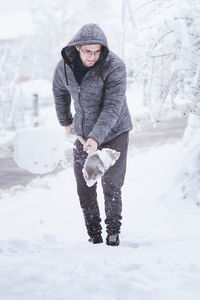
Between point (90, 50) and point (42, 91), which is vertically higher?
point (90, 50)

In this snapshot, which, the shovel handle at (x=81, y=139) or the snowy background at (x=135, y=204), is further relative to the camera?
the shovel handle at (x=81, y=139)

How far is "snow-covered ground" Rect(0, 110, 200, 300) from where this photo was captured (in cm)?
304

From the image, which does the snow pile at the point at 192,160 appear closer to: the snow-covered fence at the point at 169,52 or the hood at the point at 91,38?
the snow-covered fence at the point at 169,52

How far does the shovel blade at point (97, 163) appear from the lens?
3990 millimetres

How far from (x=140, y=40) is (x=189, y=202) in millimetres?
1869

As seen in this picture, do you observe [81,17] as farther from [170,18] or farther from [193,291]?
[193,291]

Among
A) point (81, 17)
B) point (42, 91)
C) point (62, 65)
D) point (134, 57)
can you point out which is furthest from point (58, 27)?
point (62, 65)

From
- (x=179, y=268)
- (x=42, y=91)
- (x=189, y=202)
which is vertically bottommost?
(x=42, y=91)

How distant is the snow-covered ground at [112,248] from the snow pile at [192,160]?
0.05ft

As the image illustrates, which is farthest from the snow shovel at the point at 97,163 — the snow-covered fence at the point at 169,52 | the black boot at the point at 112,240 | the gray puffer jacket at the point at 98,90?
the snow-covered fence at the point at 169,52

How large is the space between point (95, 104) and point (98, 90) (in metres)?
0.12

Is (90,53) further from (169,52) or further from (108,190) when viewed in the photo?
(169,52)

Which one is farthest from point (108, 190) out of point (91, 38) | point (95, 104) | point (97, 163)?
point (91, 38)

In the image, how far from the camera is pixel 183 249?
13.2ft
